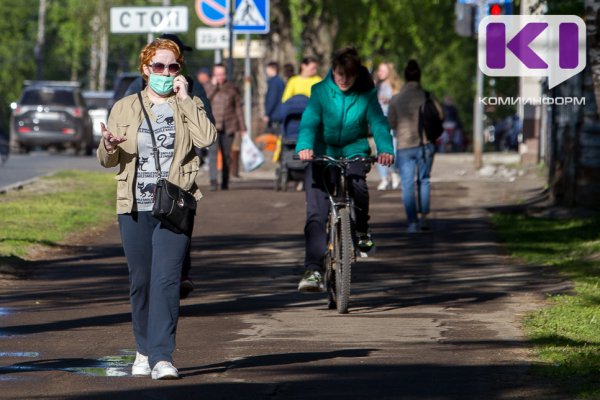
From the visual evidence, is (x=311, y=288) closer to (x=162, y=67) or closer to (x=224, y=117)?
(x=162, y=67)

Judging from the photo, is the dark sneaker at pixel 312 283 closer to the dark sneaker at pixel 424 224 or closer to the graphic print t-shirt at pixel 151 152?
the graphic print t-shirt at pixel 151 152

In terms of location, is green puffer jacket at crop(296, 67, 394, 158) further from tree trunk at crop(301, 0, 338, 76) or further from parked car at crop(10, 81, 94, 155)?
parked car at crop(10, 81, 94, 155)

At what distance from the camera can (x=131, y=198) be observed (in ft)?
27.8

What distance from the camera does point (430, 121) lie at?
18.1 m

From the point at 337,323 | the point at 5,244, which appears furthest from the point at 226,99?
the point at 337,323

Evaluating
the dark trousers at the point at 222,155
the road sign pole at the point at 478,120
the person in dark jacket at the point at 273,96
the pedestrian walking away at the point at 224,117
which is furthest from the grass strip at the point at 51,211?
the road sign pole at the point at 478,120

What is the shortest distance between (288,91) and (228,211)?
6.63 feet

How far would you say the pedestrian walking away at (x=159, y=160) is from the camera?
332 inches

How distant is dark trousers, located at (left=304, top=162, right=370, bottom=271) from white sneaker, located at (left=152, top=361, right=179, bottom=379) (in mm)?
3792

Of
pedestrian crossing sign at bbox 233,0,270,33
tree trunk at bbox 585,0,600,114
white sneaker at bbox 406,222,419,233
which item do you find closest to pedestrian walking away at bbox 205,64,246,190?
pedestrian crossing sign at bbox 233,0,270,33

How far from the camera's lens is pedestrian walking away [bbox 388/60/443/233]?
18.1 metres

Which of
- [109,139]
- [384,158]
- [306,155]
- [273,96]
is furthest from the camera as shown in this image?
[273,96]

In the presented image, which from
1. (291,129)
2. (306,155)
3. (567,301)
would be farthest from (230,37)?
(567,301)

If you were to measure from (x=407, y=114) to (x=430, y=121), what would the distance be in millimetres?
254
